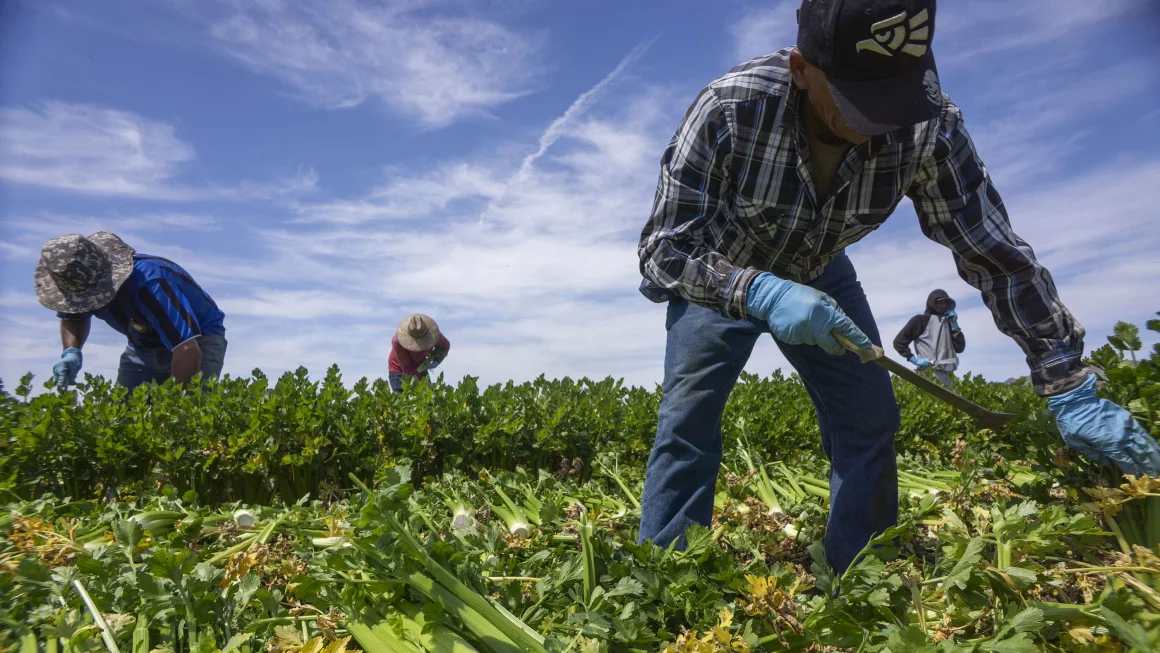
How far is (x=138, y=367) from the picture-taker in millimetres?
6375

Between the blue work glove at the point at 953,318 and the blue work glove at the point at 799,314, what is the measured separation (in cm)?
924

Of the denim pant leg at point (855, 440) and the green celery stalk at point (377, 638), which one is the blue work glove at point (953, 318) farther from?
the green celery stalk at point (377, 638)

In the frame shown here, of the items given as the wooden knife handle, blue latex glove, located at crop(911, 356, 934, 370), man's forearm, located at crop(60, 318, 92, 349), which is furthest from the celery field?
blue latex glove, located at crop(911, 356, 934, 370)

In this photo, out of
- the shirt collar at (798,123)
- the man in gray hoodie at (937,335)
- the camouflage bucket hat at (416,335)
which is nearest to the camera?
the shirt collar at (798,123)

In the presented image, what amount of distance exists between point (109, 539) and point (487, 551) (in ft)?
5.82

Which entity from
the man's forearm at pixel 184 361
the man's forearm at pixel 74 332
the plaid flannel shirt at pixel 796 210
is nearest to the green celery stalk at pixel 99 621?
the plaid flannel shirt at pixel 796 210

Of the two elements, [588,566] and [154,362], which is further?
[154,362]

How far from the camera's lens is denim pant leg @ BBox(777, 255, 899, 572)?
2.86 m

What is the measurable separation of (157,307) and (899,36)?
5.80 metres

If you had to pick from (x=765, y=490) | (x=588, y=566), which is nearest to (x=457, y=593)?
(x=588, y=566)

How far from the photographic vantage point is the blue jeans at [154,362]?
20.7ft

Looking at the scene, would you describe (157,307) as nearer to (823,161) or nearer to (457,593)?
(457,593)

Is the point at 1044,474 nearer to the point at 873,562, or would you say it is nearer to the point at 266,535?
the point at 873,562

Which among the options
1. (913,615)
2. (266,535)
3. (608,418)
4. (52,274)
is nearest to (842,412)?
(913,615)
